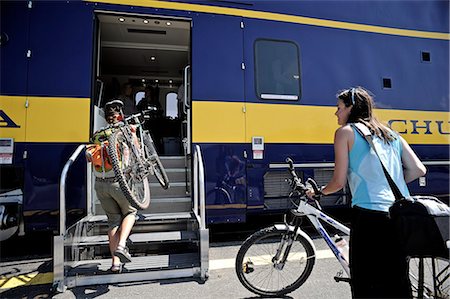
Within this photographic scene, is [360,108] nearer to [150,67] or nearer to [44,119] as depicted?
[44,119]

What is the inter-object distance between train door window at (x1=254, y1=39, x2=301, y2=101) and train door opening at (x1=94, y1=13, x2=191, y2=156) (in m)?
1.00

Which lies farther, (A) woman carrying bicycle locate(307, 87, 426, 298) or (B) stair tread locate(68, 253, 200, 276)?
(B) stair tread locate(68, 253, 200, 276)

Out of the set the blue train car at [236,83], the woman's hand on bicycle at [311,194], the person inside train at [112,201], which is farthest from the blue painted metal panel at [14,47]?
the woman's hand on bicycle at [311,194]

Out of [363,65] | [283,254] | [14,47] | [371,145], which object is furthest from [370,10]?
[14,47]

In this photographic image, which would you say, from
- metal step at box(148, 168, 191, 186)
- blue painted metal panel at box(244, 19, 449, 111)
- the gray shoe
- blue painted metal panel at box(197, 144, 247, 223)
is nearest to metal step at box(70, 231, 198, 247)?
the gray shoe

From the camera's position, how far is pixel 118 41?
4.91 m

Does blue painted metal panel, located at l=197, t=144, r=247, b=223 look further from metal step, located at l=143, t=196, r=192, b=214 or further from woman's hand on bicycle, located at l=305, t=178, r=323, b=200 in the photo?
woman's hand on bicycle, located at l=305, t=178, r=323, b=200

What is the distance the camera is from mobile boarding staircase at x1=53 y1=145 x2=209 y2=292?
2.74 metres

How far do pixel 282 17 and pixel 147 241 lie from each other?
3364mm

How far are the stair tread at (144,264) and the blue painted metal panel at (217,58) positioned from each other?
1.91m

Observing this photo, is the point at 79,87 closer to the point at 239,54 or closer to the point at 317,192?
the point at 239,54

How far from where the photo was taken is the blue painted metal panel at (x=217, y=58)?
3809 millimetres

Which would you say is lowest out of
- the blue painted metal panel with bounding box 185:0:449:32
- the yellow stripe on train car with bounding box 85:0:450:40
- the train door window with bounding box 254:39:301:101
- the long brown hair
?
the long brown hair

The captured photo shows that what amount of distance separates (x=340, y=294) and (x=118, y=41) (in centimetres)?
472
